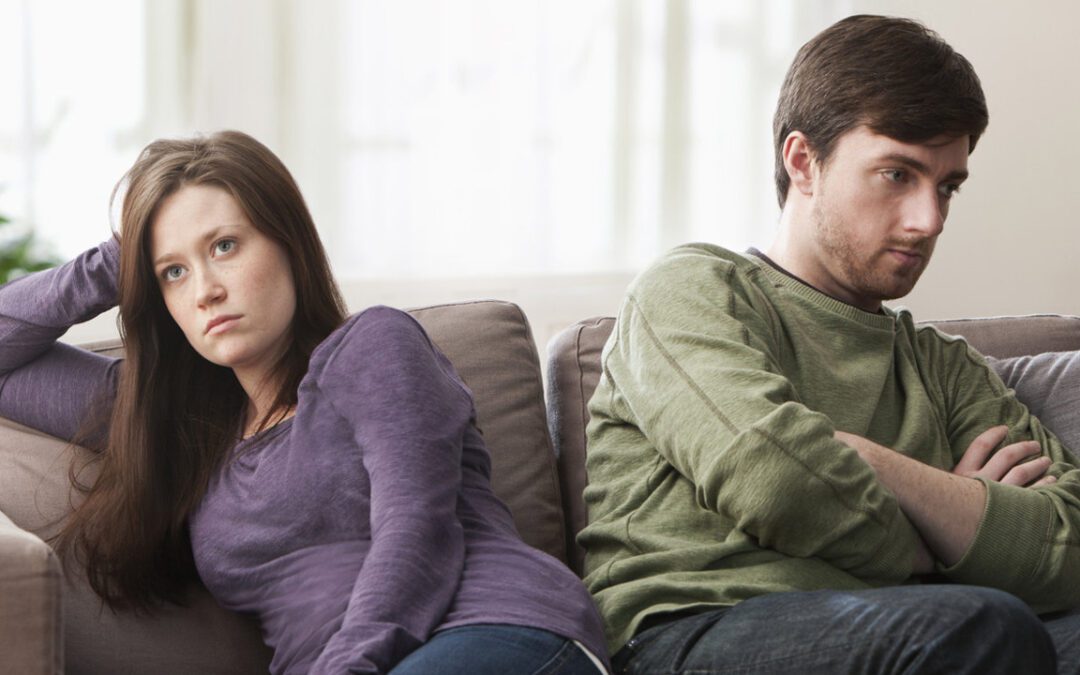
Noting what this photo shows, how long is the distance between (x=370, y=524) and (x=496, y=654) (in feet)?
0.77

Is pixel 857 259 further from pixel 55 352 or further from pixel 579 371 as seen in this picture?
pixel 55 352

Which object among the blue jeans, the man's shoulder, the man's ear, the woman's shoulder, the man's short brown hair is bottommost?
the blue jeans

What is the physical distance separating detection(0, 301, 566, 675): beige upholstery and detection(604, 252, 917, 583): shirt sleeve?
30 cm

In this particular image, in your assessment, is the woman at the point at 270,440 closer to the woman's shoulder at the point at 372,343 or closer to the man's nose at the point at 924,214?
the woman's shoulder at the point at 372,343

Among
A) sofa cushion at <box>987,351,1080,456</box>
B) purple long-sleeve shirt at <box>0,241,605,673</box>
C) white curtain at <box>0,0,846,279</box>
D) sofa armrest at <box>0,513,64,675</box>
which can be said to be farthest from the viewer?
white curtain at <box>0,0,846,279</box>

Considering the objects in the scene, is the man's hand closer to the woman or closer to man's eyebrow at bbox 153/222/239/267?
the woman

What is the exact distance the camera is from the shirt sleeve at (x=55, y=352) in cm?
164

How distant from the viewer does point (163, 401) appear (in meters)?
1.62

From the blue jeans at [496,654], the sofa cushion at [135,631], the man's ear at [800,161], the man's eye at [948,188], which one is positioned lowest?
the sofa cushion at [135,631]

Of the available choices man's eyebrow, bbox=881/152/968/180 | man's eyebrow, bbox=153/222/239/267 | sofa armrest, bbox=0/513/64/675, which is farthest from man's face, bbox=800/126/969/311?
sofa armrest, bbox=0/513/64/675

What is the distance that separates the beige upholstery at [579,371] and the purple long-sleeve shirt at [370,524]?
359 millimetres

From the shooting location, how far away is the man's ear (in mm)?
1729

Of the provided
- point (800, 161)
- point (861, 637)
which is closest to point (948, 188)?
point (800, 161)

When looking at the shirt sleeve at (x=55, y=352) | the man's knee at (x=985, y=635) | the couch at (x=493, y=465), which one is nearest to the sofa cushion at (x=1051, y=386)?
the couch at (x=493, y=465)
